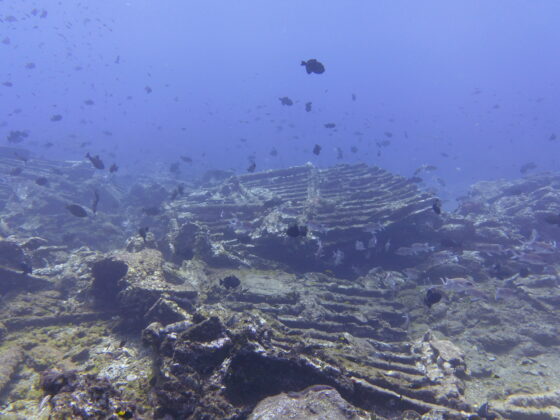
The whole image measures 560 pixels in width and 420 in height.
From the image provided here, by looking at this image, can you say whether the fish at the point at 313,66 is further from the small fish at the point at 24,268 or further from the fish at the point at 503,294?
the small fish at the point at 24,268

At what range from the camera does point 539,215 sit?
17.3m

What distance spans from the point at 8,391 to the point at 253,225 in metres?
10.1

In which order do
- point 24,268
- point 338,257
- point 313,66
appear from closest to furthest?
point 24,268 < point 313,66 < point 338,257

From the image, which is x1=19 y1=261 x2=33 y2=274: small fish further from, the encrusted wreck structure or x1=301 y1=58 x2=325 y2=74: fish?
x1=301 y1=58 x2=325 y2=74: fish

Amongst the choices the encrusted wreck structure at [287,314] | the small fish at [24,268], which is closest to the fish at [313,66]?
→ the encrusted wreck structure at [287,314]

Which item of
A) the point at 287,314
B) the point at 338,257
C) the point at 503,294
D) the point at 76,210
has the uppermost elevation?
the point at 76,210

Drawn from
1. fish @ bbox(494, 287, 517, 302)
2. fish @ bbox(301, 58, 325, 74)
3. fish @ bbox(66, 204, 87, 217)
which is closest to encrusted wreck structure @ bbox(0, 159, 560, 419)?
fish @ bbox(494, 287, 517, 302)

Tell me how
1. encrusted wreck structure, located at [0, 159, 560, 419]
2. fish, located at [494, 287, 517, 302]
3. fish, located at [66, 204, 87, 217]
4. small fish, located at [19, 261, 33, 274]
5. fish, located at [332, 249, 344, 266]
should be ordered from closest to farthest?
encrusted wreck structure, located at [0, 159, 560, 419] < small fish, located at [19, 261, 33, 274] < fish, located at [66, 204, 87, 217] < fish, located at [494, 287, 517, 302] < fish, located at [332, 249, 344, 266]

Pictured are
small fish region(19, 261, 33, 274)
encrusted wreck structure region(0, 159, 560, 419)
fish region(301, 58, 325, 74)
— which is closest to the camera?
encrusted wreck structure region(0, 159, 560, 419)

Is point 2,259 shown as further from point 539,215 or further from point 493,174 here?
point 493,174

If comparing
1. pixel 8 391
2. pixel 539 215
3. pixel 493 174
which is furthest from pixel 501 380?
pixel 493 174

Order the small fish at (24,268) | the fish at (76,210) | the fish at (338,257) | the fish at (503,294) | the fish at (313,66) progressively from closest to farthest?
the small fish at (24,268), the fish at (76,210), the fish at (313,66), the fish at (503,294), the fish at (338,257)

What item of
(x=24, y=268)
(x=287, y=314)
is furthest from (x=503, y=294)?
(x=24, y=268)

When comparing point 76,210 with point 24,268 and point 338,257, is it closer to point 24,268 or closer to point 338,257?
point 24,268
